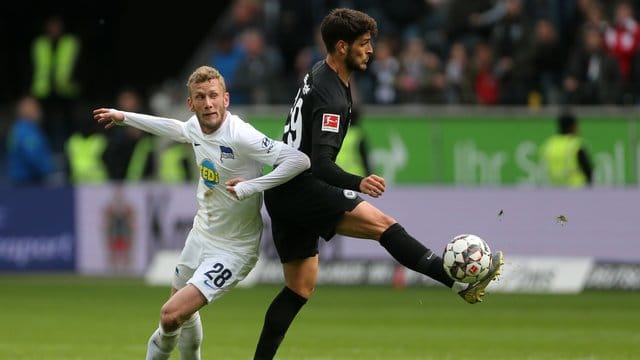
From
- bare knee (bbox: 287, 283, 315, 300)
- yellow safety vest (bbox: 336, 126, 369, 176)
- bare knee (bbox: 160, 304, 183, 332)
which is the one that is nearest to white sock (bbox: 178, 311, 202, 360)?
bare knee (bbox: 160, 304, 183, 332)

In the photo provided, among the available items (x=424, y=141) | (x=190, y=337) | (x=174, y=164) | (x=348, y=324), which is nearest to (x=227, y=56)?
(x=174, y=164)

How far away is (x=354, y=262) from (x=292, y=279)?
9.42 meters

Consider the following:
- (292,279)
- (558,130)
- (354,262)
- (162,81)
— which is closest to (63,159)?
(162,81)

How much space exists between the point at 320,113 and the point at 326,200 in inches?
23.6

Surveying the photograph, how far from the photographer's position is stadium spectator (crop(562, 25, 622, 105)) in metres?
20.4

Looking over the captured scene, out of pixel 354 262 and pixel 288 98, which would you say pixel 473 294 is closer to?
pixel 354 262

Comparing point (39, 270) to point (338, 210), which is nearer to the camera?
point (338, 210)

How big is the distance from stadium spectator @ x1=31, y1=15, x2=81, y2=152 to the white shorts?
Result: 1549cm

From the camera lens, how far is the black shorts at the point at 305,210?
944 cm

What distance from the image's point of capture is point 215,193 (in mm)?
9281

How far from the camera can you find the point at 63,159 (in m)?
24.7

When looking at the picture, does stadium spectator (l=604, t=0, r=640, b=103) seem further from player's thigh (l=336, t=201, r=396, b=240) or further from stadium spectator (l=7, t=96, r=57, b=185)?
player's thigh (l=336, t=201, r=396, b=240)

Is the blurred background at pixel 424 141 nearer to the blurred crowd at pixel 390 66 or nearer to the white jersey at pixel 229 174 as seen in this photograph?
the blurred crowd at pixel 390 66

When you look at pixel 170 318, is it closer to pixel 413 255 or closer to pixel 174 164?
pixel 413 255
